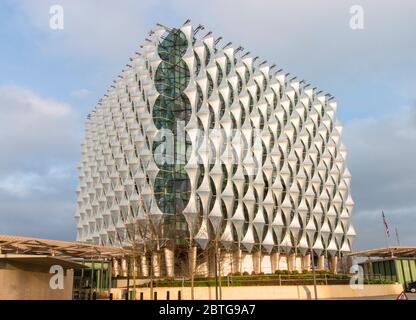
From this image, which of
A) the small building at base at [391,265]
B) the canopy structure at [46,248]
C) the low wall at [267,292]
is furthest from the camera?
the small building at base at [391,265]

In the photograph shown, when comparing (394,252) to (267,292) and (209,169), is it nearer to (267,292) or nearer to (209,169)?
(267,292)

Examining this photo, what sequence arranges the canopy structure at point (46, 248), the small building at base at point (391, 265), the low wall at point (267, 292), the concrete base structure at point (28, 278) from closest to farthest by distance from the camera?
the concrete base structure at point (28, 278), the canopy structure at point (46, 248), the low wall at point (267, 292), the small building at base at point (391, 265)

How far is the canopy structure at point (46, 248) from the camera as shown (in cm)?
2894

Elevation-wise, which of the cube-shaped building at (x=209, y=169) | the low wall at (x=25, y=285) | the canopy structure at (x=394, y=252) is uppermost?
the cube-shaped building at (x=209, y=169)

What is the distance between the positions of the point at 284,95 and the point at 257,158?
1646 cm

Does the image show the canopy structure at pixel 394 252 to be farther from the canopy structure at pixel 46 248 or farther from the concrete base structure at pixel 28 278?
the concrete base structure at pixel 28 278

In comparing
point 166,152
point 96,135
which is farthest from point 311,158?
point 96,135

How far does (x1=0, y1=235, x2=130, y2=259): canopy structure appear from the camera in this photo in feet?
94.9

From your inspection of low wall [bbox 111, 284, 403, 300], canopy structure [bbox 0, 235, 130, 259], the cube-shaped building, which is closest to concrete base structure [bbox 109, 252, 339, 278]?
the cube-shaped building

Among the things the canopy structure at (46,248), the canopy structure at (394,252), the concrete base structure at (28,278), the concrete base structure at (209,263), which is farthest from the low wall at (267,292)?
the concrete base structure at (28,278)

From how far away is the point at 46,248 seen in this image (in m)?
32.7

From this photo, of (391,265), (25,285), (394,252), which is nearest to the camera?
(25,285)

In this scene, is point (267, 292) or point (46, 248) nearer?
point (46, 248)

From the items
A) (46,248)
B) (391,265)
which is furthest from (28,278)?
(391,265)
